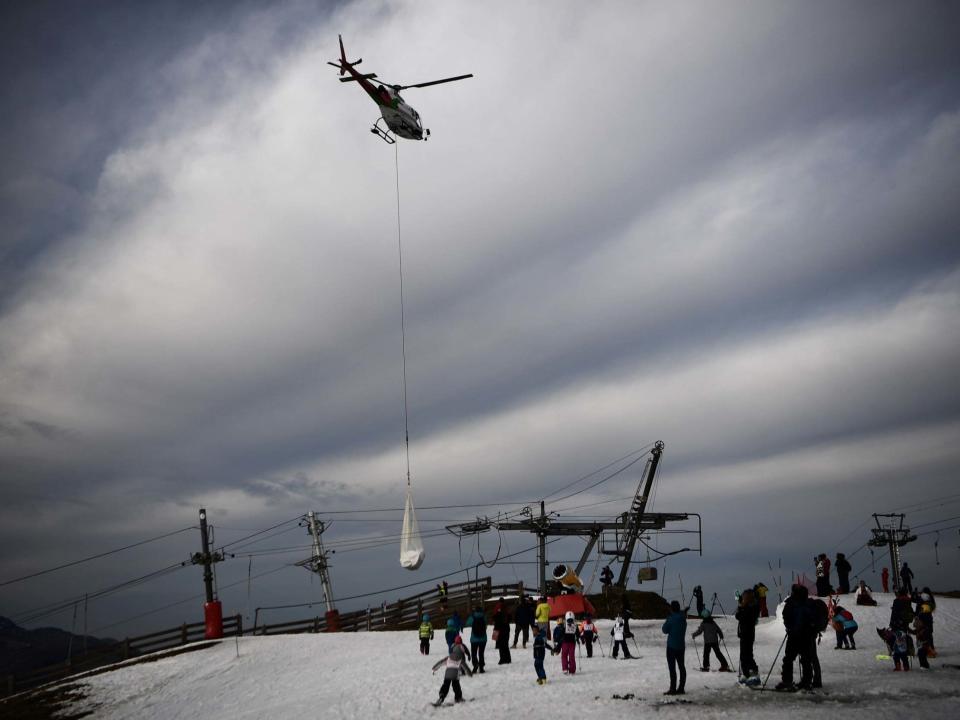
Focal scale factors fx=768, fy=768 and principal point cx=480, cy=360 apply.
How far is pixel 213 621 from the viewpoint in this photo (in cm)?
3606

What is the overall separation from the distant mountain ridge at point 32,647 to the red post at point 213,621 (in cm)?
8335

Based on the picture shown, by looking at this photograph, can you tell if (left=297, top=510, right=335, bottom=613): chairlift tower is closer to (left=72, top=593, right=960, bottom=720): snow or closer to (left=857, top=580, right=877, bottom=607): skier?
(left=72, top=593, right=960, bottom=720): snow

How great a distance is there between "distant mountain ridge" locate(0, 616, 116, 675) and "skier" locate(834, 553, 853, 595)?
339 ft

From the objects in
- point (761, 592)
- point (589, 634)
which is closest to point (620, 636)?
point (589, 634)

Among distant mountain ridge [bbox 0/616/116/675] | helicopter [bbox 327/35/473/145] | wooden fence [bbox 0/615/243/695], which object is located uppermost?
helicopter [bbox 327/35/473/145]

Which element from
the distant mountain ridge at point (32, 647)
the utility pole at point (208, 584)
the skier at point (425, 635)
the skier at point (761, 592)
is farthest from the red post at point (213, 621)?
the distant mountain ridge at point (32, 647)

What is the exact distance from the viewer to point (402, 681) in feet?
68.6

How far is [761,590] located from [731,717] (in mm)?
20376

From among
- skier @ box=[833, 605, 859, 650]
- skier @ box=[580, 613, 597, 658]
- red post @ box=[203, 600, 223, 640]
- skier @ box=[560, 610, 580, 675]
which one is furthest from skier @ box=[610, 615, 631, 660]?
red post @ box=[203, 600, 223, 640]

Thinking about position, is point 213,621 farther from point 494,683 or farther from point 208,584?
point 494,683

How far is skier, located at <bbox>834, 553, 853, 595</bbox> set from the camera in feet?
102

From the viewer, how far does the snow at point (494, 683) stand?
13.8 meters

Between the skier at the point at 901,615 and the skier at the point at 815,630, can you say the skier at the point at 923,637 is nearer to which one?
the skier at the point at 901,615

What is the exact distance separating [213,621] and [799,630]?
97.4 ft
